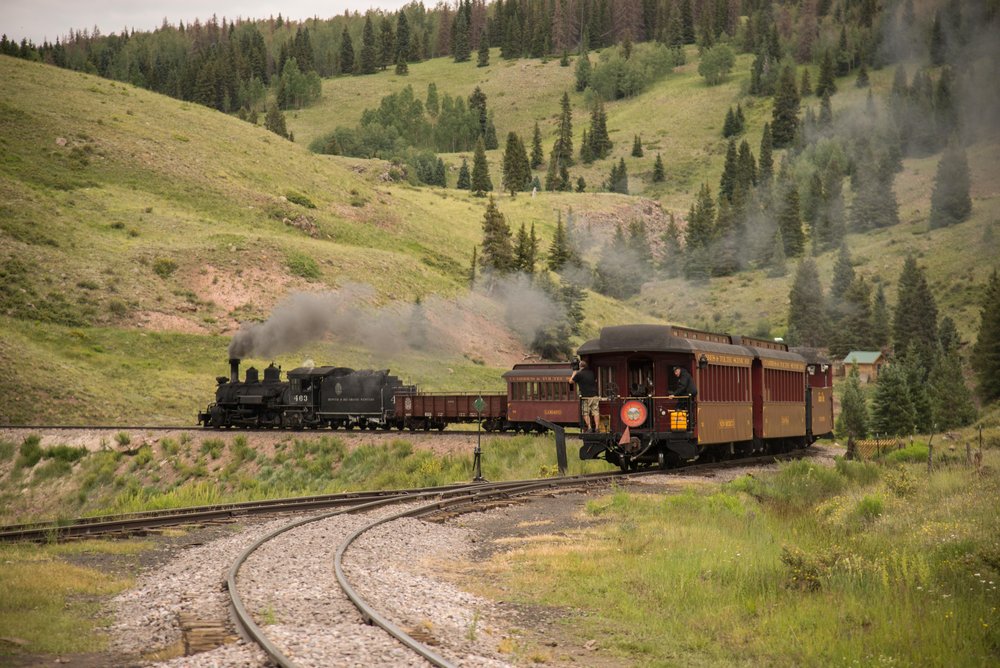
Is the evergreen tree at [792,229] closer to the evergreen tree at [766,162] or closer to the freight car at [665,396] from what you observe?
the evergreen tree at [766,162]

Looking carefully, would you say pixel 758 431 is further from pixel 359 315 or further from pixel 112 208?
pixel 112 208

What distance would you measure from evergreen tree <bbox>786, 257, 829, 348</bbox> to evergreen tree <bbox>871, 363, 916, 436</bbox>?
43611mm

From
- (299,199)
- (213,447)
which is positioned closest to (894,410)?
(213,447)

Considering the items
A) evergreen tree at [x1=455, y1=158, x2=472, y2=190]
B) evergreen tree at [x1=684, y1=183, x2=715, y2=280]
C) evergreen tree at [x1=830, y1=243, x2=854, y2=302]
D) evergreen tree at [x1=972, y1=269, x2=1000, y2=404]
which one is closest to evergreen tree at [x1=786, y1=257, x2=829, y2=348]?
evergreen tree at [x1=830, y1=243, x2=854, y2=302]

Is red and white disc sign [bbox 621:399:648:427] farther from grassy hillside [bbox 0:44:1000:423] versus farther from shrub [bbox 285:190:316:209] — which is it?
shrub [bbox 285:190:316:209]

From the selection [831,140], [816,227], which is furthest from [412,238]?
[831,140]

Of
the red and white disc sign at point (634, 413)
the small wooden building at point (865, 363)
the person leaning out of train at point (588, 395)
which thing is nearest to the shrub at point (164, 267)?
the person leaning out of train at point (588, 395)

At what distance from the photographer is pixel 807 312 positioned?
4313 inches

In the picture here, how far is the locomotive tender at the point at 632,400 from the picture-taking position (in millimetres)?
24938

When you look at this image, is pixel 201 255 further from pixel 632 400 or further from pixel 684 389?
pixel 684 389

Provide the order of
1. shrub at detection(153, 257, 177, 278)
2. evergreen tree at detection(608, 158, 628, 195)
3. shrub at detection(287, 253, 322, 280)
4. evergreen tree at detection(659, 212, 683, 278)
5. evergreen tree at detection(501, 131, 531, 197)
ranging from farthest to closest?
evergreen tree at detection(608, 158, 628, 195) → evergreen tree at detection(501, 131, 531, 197) → evergreen tree at detection(659, 212, 683, 278) → shrub at detection(287, 253, 322, 280) → shrub at detection(153, 257, 177, 278)

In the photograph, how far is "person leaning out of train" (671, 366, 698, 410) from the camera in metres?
24.4

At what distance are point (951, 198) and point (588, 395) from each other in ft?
408

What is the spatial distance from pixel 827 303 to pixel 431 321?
5740 cm
